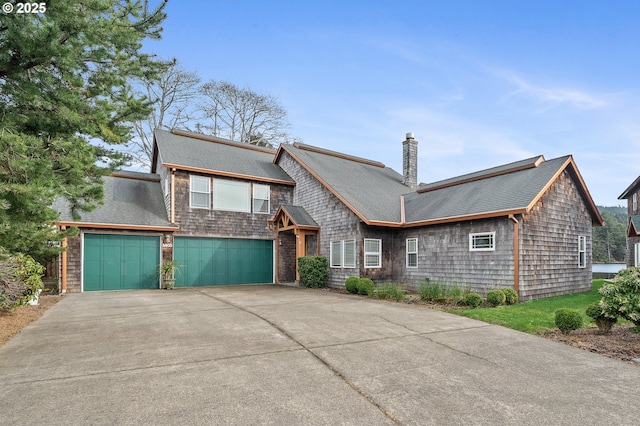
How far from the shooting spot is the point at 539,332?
270 inches

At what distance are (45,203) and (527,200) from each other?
39.8 ft

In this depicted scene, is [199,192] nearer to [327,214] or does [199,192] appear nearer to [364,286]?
[327,214]

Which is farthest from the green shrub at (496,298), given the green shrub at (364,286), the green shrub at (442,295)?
the green shrub at (364,286)

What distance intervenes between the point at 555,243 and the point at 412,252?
5.00 meters

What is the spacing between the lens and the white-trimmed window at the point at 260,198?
1763 centimetres

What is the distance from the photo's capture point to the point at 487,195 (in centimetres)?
1267

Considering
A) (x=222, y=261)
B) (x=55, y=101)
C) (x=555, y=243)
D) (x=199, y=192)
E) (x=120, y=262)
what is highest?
(x=55, y=101)

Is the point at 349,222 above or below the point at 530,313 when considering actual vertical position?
above

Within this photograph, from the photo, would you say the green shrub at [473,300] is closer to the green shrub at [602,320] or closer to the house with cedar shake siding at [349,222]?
the house with cedar shake siding at [349,222]

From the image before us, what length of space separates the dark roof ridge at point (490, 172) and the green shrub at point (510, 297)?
525 cm

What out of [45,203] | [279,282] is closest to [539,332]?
[45,203]

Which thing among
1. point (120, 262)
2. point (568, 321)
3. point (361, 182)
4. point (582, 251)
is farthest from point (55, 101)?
point (582, 251)

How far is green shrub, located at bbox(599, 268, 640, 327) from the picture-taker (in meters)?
6.16

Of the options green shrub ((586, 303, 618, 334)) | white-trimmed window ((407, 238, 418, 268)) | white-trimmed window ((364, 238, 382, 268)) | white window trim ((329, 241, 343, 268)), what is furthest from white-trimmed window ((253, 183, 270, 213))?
green shrub ((586, 303, 618, 334))
